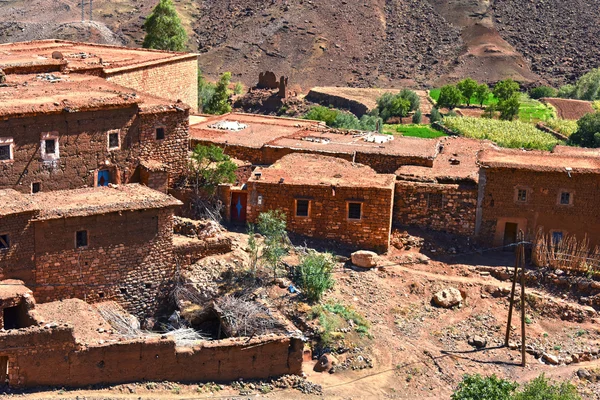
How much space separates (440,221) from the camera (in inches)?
1291

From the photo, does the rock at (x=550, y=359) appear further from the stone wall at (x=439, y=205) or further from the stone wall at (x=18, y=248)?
the stone wall at (x=18, y=248)

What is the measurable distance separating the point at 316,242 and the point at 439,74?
51.3 metres

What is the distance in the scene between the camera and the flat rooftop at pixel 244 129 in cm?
3625

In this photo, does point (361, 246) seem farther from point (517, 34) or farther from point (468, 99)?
point (517, 34)

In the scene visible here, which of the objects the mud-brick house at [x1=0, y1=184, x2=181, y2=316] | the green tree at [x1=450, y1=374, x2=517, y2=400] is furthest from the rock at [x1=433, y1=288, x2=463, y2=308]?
the mud-brick house at [x1=0, y1=184, x2=181, y2=316]

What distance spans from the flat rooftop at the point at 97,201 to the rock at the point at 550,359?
33.1 ft

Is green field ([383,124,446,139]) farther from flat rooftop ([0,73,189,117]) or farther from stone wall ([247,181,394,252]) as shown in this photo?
stone wall ([247,181,394,252])

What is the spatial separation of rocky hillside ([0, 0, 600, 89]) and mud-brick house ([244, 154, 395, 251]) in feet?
145

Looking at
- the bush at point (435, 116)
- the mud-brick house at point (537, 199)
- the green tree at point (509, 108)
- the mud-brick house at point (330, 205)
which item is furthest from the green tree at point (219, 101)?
the mud-brick house at point (537, 199)

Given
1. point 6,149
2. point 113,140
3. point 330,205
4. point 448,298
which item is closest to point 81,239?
point 6,149

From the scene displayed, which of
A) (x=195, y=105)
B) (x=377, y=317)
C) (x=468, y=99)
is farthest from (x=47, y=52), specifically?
(x=468, y=99)

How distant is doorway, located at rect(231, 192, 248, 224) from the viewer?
3164 cm

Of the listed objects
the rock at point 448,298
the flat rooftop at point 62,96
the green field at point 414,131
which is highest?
the flat rooftop at point 62,96

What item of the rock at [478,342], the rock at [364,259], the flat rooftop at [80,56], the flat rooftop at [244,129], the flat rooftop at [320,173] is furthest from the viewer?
the flat rooftop at [80,56]
